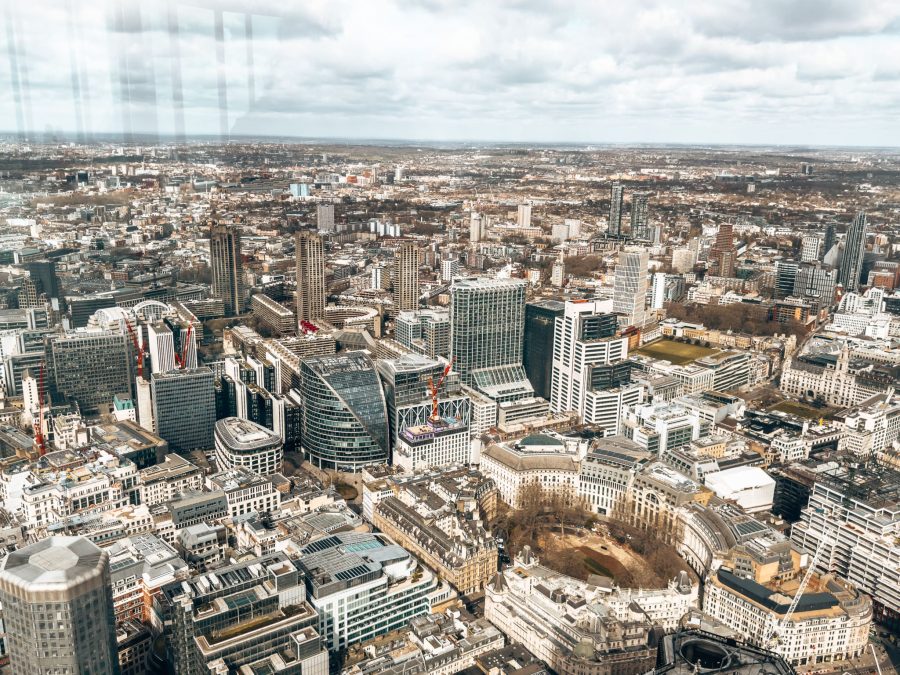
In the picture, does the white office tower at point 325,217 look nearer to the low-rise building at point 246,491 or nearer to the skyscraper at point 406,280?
the skyscraper at point 406,280

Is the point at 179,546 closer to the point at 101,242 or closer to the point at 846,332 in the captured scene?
the point at 101,242

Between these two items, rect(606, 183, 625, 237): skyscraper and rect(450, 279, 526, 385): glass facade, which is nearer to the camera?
rect(450, 279, 526, 385): glass facade

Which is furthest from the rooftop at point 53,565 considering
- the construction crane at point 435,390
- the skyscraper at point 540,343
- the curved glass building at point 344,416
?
the skyscraper at point 540,343

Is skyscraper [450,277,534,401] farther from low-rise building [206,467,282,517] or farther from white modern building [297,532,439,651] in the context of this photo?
white modern building [297,532,439,651]

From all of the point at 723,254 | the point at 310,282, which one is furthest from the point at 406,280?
the point at 723,254

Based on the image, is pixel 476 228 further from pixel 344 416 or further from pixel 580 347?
pixel 344 416

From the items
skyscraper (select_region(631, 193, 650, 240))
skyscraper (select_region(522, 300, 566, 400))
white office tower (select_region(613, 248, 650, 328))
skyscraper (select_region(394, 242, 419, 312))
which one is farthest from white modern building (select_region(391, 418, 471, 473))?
skyscraper (select_region(631, 193, 650, 240))

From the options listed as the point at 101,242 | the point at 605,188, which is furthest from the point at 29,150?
the point at 605,188
